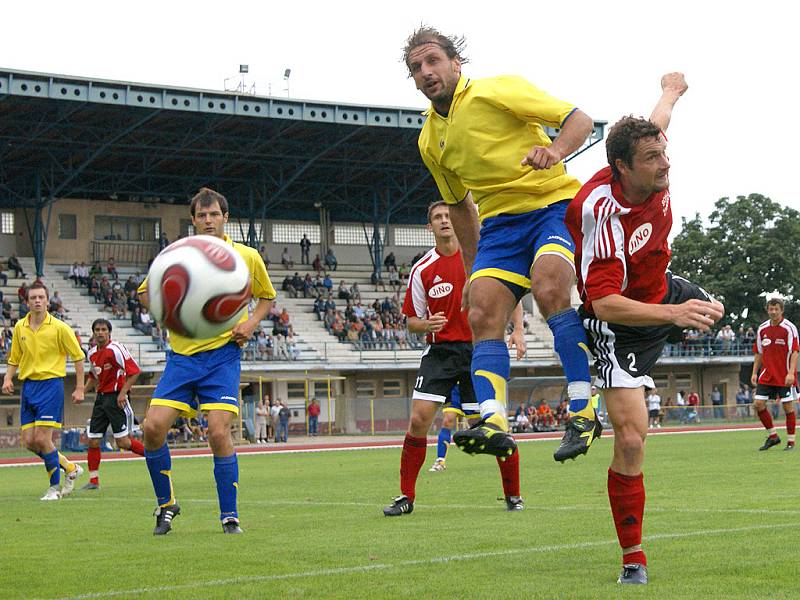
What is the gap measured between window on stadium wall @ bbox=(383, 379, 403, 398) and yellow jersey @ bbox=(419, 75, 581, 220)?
44083 millimetres

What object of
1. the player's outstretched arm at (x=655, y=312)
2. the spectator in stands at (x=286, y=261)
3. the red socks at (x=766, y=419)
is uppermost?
the spectator in stands at (x=286, y=261)

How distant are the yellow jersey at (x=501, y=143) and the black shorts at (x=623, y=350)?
1347 mm

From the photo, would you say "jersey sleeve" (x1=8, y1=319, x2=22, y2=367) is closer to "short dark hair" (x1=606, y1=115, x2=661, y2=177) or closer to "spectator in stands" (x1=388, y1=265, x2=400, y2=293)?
"short dark hair" (x1=606, y1=115, x2=661, y2=177)

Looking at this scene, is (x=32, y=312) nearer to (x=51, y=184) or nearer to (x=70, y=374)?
(x=70, y=374)

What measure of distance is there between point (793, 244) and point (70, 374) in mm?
53394

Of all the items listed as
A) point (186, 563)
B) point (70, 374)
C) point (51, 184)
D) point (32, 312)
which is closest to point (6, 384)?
point (32, 312)

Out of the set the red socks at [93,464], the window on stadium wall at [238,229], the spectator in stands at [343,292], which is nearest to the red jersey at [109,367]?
the red socks at [93,464]

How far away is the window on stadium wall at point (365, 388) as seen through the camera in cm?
5109

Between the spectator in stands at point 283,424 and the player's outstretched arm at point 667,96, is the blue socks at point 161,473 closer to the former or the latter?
the player's outstretched arm at point 667,96

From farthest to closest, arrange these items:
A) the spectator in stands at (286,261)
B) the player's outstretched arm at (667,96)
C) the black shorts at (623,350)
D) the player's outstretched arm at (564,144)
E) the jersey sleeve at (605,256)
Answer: the spectator in stands at (286,261) → the player's outstretched arm at (667,96) → the player's outstretched arm at (564,144) → the black shorts at (623,350) → the jersey sleeve at (605,256)

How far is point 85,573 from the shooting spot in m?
6.84

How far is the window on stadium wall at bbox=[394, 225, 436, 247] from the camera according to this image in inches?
2478

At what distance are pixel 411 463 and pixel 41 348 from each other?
607 centimetres

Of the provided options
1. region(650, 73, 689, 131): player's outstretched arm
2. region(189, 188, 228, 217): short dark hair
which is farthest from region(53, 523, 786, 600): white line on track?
region(189, 188, 228, 217): short dark hair
